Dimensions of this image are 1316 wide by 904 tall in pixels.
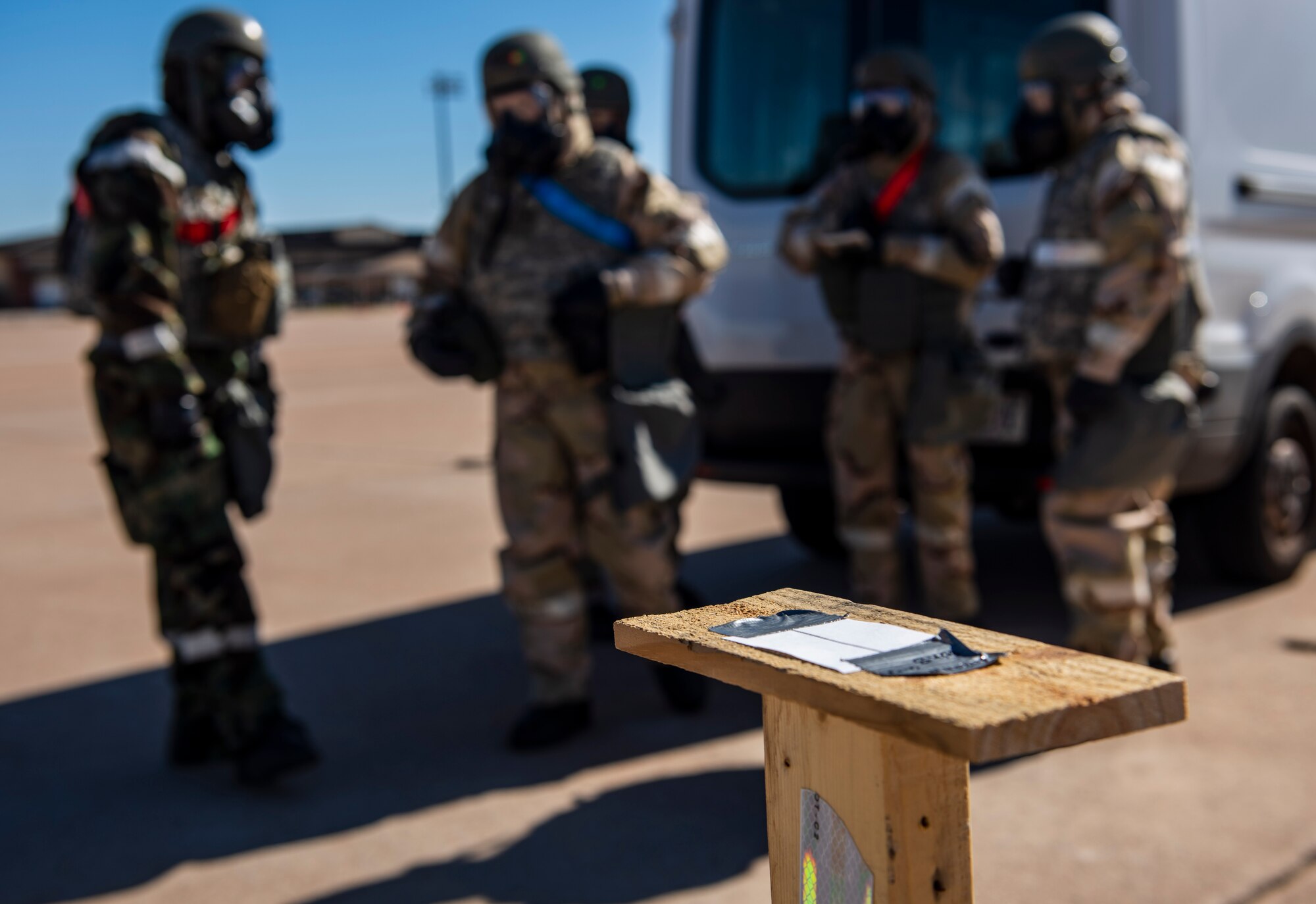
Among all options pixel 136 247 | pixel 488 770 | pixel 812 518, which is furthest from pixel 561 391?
pixel 812 518

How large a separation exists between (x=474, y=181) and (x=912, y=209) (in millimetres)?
1374

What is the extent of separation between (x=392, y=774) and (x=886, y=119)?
8.00ft

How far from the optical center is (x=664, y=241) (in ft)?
12.5

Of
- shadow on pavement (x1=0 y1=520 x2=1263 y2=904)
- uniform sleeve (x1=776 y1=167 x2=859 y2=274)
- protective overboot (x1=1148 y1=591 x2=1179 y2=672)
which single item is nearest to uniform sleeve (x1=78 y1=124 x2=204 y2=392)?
shadow on pavement (x1=0 y1=520 x2=1263 y2=904)

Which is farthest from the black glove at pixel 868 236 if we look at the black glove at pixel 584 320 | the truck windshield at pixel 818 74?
the black glove at pixel 584 320

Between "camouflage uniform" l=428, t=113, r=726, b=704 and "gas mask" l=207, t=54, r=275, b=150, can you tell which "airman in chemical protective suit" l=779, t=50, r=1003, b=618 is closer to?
"camouflage uniform" l=428, t=113, r=726, b=704

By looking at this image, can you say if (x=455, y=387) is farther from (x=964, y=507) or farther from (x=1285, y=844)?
(x=1285, y=844)

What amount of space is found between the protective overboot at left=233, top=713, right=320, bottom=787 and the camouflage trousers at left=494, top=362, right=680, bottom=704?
0.67 meters

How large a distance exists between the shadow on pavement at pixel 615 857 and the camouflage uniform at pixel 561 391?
63cm

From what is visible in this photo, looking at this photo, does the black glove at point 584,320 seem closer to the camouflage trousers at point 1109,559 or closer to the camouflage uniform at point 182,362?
the camouflage uniform at point 182,362

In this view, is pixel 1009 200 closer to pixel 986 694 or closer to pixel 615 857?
pixel 615 857

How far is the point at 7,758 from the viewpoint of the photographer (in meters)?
3.88

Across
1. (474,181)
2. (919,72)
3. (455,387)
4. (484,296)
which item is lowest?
(455,387)

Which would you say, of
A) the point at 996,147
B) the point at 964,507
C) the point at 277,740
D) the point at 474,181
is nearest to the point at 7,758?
the point at 277,740
